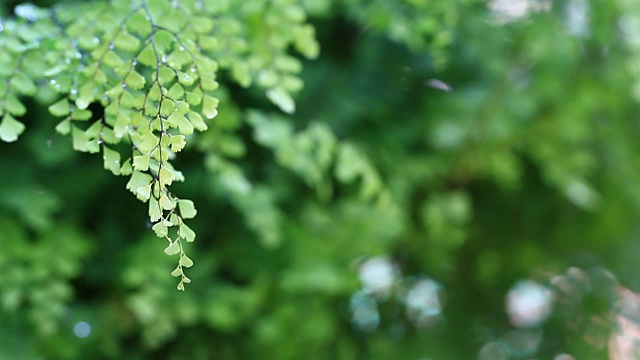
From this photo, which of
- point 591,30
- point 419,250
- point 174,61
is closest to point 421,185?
point 419,250

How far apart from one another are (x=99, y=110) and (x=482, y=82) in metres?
0.85

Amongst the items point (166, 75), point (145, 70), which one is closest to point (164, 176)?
point (166, 75)

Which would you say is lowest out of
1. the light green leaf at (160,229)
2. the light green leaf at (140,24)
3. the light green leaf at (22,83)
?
the light green leaf at (160,229)

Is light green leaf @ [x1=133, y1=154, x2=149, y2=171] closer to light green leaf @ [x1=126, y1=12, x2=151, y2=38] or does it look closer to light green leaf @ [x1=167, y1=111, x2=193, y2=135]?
light green leaf @ [x1=167, y1=111, x2=193, y2=135]

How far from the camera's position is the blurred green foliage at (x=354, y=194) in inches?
49.7

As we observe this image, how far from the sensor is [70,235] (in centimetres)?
134

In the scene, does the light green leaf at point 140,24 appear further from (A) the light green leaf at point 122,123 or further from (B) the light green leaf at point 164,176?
(B) the light green leaf at point 164,176

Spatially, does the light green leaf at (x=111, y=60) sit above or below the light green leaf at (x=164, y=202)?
above

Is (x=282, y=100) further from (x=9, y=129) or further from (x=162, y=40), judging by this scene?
(x=9, y=129)

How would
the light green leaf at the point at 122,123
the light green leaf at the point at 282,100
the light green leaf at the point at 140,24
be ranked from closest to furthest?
the light green leaf at the point at 122,123 → the light green leaf at the point at 140,24 → the light green leaf at the point at 282,100

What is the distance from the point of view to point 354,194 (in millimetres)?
1594

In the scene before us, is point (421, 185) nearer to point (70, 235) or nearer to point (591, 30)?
point (591, 30)

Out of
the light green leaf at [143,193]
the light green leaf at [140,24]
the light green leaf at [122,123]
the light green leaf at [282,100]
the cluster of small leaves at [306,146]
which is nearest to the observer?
the light green leaf at [143,193]

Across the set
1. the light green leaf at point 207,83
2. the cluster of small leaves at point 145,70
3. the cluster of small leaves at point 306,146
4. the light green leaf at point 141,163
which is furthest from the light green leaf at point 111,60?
the cluster of small leaves at point 306,146
